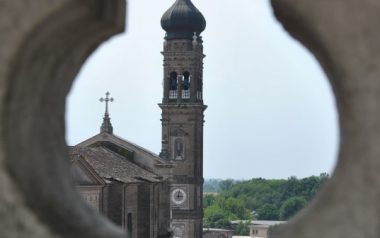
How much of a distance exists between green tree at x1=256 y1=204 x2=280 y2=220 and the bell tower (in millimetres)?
35412

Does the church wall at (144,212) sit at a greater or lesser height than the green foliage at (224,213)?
lesser

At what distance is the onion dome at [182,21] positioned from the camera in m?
45.0

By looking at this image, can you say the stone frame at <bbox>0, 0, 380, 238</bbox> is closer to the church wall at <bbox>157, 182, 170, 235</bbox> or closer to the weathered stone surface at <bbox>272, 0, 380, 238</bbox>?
the weathered stone surface at <bbox>272, 0, 380, 238</bbox>

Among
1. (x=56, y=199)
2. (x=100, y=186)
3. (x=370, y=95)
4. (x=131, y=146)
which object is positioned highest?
(x=131, y=146)

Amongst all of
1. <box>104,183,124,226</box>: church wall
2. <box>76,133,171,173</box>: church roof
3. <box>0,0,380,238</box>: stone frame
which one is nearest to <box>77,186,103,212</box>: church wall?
<box>104,183,124,226</box>: church wall

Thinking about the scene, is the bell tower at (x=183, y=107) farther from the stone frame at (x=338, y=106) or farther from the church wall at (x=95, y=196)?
the stone frame at (x=338, y=106)

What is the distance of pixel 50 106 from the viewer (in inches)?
71.1

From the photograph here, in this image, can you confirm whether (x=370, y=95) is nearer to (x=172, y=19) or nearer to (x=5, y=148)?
(x=5, y=148)

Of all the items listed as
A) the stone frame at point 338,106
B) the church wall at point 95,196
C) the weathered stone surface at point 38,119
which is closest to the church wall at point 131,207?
the church wall at point 95,196

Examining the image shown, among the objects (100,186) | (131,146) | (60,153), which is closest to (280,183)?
(131,146)

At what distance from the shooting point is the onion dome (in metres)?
45.0

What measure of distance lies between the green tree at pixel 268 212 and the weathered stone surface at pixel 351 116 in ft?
261

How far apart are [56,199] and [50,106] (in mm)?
187

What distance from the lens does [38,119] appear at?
173 cm
